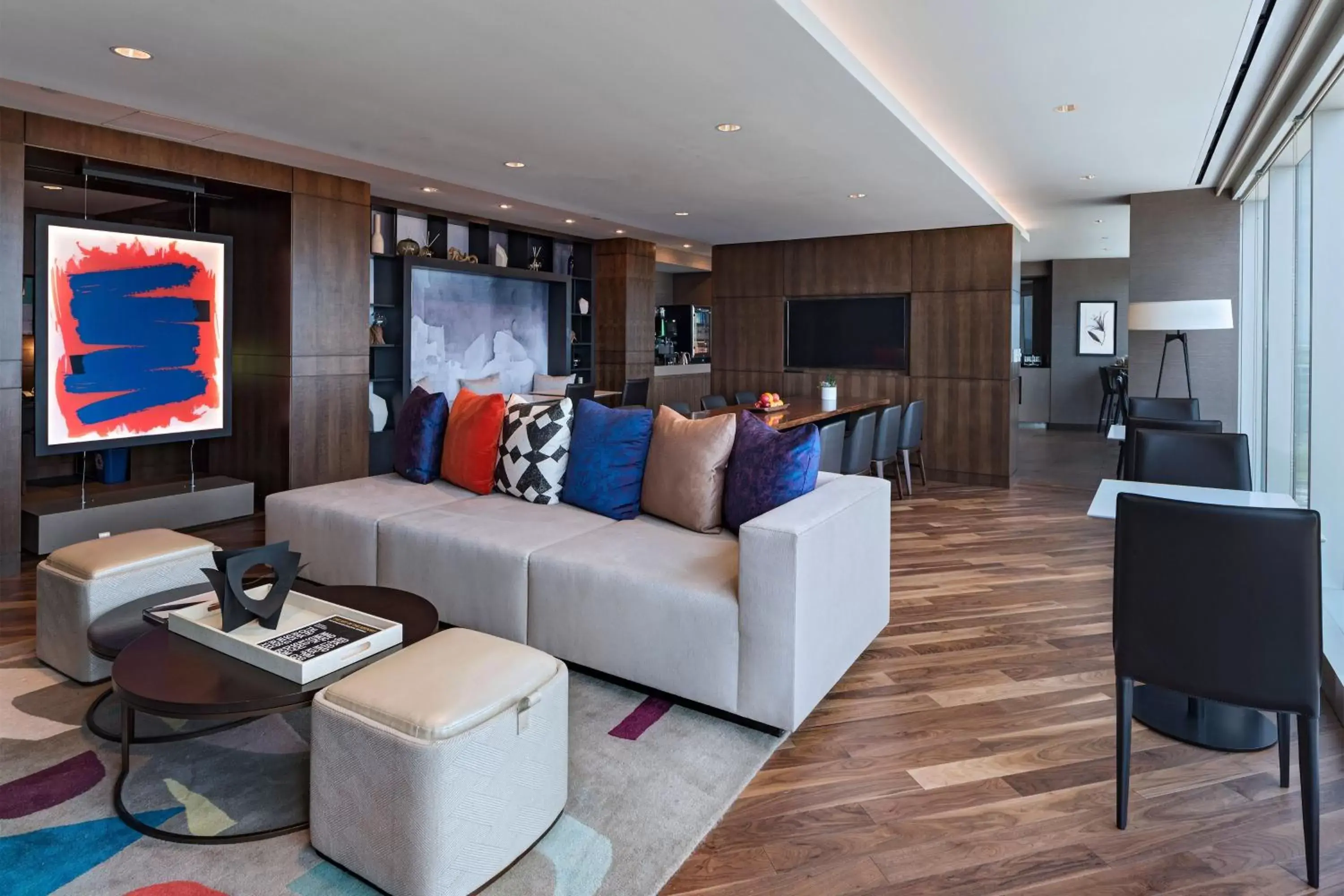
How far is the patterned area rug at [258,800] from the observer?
72.2 inches

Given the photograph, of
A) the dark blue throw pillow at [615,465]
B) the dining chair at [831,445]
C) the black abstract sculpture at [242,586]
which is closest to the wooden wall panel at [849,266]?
the dining chair at [831,445]

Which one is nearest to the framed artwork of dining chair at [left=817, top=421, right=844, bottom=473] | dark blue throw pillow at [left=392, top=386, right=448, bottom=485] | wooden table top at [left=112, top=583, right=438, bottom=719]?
dining chair at [left=817, top=421, right=844, bottom=473]

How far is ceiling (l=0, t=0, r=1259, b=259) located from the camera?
304cm

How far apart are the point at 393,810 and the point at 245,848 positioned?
509mm

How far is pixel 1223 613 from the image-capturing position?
1.99 m

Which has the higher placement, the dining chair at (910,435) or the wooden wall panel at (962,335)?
the wooden wall panel at (962,335)

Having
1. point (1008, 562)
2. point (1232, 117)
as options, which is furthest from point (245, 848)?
point (1232, 117)

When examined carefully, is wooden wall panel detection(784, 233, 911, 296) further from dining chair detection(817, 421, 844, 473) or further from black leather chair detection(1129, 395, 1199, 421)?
dining chair detection(817, 421, 844, 473)

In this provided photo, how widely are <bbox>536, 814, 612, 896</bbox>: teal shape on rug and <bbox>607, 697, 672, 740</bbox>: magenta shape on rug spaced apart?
0.46 m

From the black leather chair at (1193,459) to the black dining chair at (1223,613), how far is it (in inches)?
60.6

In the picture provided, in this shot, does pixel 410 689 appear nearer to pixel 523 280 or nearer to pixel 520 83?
pixel 520 83

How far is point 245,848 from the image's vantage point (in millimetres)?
1941

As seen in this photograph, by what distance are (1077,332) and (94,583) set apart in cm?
1277

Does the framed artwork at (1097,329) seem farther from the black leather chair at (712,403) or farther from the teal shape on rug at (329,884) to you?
the teal shape on rug at (329,884)
